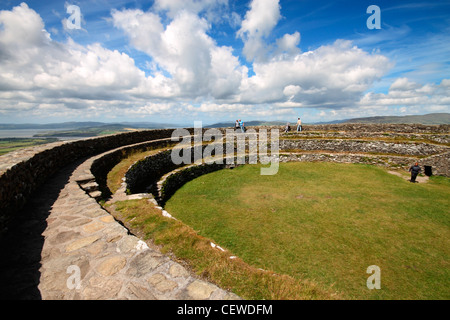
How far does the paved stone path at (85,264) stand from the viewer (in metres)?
2.69

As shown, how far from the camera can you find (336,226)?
28.0 ft

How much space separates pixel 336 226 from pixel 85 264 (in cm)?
913

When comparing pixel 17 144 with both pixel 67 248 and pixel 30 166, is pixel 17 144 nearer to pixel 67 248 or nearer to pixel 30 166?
pixel 30 166

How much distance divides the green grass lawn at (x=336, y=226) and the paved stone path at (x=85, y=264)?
3.80m

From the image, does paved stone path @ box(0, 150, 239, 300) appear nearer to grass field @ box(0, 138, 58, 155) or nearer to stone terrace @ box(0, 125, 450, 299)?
stone terrace @ box(0, 125, 450, 299)

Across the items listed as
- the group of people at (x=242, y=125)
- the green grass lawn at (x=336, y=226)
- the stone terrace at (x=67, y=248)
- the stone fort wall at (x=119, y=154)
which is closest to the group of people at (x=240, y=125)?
the group of people at (x=242, y=125)

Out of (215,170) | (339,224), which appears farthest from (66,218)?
(215,170)

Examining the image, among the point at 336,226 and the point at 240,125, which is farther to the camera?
the point at 240,125

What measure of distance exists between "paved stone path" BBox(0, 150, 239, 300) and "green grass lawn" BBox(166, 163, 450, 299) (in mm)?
3799

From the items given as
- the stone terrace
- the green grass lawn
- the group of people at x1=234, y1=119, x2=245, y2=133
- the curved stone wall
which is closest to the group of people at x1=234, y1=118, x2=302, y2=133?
the group of people at x1=234, y1=119, x2=245, y2=133

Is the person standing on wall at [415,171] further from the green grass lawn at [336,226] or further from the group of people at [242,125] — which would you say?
the group of people at [242,125]

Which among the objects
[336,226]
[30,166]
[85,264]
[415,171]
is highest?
[30,166]

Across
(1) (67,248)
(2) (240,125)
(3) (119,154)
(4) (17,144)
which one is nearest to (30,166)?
(1) (67,248)

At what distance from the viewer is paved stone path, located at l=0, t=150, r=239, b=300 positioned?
2686 millimetres
